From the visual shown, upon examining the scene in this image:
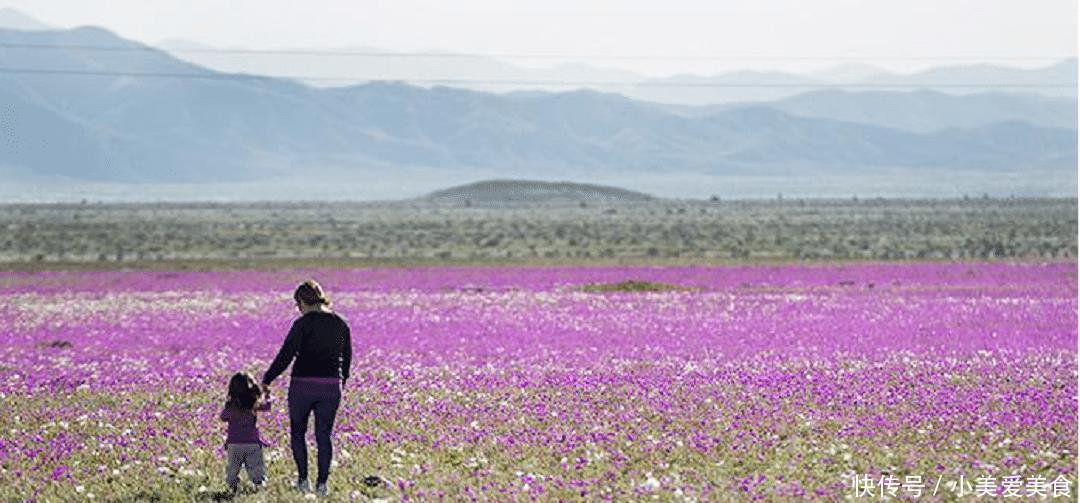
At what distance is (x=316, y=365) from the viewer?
14750 millimetres

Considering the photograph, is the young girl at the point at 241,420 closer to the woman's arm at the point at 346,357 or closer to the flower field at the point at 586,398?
the flower field at the point at 586,398

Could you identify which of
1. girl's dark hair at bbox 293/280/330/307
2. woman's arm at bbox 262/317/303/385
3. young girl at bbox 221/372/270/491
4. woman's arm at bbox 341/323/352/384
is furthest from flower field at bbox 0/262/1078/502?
girl's dark hair at bbox 293/280/330/307

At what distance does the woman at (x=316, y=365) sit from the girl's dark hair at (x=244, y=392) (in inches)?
14.4

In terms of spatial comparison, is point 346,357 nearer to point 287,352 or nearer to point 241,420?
point 287,352

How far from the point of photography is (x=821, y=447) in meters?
17.2

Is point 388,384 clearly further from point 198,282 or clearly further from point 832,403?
point 198,282

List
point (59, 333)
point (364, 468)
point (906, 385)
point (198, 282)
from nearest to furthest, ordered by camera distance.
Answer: point (364, 468) < point (906, 385) < point (59, 333) < point (198, 282)

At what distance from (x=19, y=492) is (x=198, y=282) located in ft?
124

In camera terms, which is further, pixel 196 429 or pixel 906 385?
pixel 906 385

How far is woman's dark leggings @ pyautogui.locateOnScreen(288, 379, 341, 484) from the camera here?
14820 millimetres

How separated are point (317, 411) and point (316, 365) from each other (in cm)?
49

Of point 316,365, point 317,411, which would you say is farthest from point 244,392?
point 316,365

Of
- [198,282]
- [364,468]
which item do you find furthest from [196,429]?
[198,282]

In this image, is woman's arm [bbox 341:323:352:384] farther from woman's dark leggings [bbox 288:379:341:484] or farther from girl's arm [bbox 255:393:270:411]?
girl's arm [bbox 255:393:270:411]
